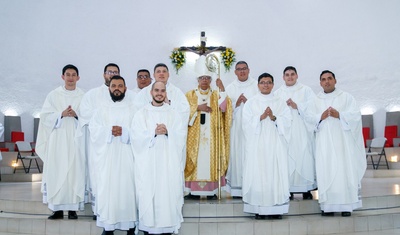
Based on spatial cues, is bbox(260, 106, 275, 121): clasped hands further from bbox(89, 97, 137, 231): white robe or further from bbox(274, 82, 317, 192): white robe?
bbox(89, 97, 137, 231): white robe

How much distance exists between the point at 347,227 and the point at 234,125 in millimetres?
2532

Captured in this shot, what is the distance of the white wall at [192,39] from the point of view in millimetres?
14258

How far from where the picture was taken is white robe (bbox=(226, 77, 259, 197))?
7.82 meters

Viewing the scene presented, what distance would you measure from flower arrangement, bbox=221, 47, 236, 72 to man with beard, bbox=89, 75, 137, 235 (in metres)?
8.73

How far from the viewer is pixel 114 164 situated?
6.02m

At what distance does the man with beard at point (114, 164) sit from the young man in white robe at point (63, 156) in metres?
0.85

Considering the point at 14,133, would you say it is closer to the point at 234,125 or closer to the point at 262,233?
the point at 234,125

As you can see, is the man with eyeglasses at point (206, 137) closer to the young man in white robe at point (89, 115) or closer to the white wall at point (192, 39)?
the young man in white robe at point (89, 115)

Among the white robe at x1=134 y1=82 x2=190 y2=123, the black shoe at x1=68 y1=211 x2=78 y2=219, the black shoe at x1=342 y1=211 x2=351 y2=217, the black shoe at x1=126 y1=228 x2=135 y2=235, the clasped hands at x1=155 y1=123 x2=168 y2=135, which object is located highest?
the white robe at x1=134 y1=82 x2=190 y2=123

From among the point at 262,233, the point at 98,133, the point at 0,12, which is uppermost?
the point at 0,12

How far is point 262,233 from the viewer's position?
251 inches

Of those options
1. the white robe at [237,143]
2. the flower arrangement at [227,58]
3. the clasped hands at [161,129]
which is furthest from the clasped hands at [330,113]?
the flower arrangement at [227,58]

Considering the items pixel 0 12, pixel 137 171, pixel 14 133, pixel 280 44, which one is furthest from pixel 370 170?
pixel 0 12

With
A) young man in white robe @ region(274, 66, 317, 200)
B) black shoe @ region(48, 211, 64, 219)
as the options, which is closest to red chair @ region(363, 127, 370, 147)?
young man in white robe @ region(274, 66, 317, 200)
